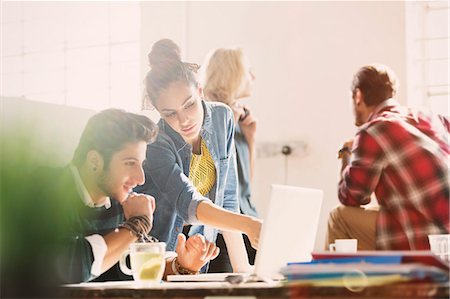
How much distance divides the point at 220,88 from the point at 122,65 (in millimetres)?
672

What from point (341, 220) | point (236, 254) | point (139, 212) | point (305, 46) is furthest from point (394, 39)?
point (139, 212)

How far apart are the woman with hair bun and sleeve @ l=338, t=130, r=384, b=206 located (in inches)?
22.2

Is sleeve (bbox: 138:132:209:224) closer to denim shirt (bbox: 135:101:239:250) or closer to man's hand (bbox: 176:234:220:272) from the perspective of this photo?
denim shirt (bbox: 135:101:239:250)

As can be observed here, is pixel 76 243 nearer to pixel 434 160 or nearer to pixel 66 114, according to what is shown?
pixel 66 114

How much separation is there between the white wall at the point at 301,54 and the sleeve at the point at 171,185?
8.42ft

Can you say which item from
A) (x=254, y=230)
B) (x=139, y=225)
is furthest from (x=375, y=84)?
(x=139, y=225)

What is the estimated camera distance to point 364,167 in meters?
3.58

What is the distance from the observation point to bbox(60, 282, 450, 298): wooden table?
5.54ft

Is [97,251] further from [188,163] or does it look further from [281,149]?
[281,149]

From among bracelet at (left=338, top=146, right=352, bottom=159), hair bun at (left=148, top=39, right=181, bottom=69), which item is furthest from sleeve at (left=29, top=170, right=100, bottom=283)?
bracelet at (left=338, top=146, right=352, bottom=159)

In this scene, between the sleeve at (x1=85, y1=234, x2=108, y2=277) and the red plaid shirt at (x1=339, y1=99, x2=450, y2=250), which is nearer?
the sleeve at (x1=85, y1=234, x2=108, y2=277)

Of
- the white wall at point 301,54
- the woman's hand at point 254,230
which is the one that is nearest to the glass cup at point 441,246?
the woman's hand at point 254,230

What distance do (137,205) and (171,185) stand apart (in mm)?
367

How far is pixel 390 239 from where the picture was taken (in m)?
3.59
